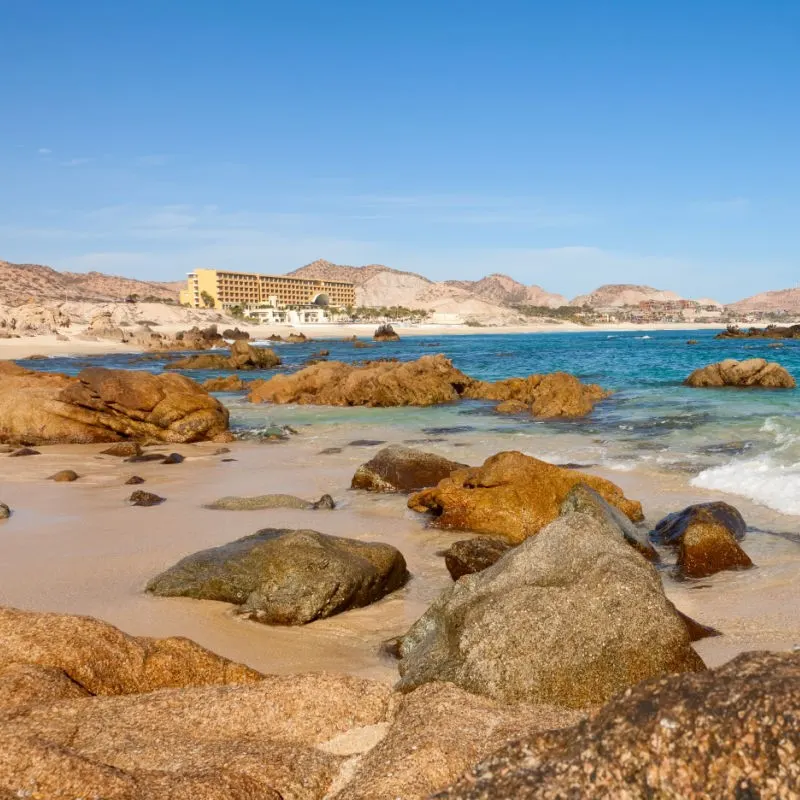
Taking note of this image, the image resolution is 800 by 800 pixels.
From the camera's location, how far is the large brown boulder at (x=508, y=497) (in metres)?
9.63

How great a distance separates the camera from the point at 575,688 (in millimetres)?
4555

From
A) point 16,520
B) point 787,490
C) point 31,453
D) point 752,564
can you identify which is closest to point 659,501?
point 787,490

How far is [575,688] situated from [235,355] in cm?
4429

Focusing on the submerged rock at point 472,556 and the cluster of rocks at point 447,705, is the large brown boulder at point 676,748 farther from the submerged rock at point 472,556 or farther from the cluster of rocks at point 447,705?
the submerged rock at point 472,556

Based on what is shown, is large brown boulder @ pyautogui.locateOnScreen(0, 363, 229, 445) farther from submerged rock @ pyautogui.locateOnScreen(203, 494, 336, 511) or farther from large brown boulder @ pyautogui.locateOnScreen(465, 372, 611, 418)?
large brown boulder @ pyautogui.locateOnScreen(465, 372, 611, 418)

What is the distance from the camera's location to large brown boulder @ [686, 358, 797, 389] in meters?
29.8

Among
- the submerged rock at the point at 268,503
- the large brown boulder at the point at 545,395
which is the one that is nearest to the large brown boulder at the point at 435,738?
the submerged rock at the point at 268,503

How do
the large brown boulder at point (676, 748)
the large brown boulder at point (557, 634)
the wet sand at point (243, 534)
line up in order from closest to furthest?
the large brown boulder at point (676, 748)
the large brown boulder at point (557, 634)
the wet sand at point (243, 534)

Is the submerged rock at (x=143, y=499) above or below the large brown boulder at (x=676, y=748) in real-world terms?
below

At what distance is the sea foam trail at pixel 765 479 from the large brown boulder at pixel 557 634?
21.3 feet

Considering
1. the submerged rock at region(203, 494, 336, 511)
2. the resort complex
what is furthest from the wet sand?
the resort complex

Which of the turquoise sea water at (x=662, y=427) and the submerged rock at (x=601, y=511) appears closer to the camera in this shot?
the submerged rock at (x=601, y=511)

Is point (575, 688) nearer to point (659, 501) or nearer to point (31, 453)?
point (659, 501)

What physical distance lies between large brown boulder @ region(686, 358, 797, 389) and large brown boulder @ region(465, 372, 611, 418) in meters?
5.67
